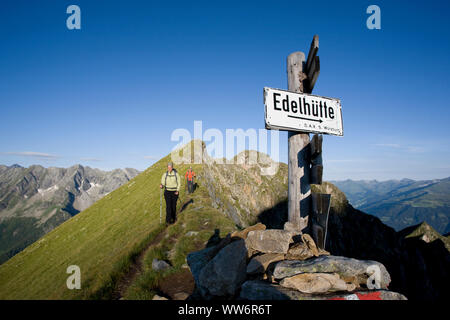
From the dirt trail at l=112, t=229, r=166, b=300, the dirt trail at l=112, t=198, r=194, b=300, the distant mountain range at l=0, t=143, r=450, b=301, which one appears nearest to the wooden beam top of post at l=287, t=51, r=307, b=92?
the distant mountain range at l=0, t=143, r=450, b=301

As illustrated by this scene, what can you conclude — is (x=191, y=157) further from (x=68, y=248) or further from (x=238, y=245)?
(x=238, y=245)

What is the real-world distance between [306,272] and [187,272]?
637 cm

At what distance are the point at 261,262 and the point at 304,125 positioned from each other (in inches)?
136

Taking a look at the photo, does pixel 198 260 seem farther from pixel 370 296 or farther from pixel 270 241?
pixel 370 296

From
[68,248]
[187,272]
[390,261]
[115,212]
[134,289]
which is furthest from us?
[390,261]

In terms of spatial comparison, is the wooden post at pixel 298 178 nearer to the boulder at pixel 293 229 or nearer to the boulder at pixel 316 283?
the boulder at pixel 293 229

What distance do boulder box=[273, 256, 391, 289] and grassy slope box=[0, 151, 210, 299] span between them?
7.93m

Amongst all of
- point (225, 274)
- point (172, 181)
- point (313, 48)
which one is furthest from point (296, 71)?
Answer: point (172, 181)

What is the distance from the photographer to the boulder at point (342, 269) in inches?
163

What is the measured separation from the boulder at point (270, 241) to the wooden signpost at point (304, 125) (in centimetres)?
43

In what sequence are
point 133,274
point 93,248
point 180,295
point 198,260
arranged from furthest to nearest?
point 93,248, point 133,274, point 180,295, point 198,260

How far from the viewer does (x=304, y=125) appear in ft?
17.2
